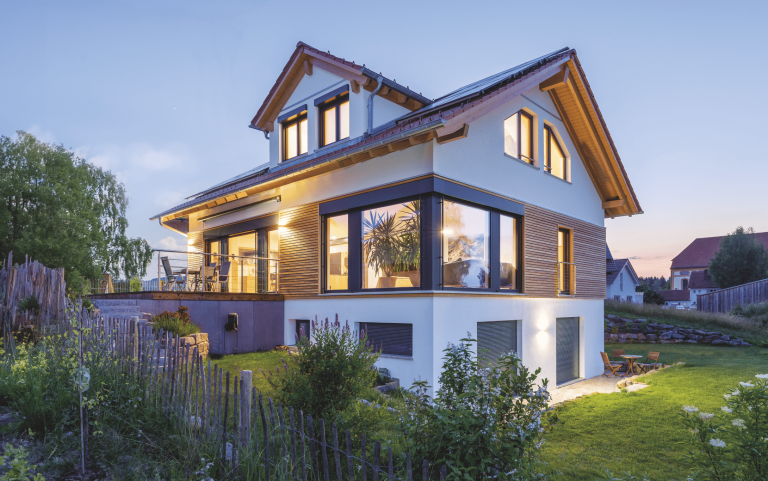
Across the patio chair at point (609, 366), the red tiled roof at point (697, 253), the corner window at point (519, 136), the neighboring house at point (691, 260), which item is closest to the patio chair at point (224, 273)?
the corner window at point (519, 136)

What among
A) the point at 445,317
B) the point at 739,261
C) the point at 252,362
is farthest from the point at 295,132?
the point at 739,261

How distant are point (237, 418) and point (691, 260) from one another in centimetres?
7118

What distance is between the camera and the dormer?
11508 mm

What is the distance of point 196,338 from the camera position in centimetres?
957

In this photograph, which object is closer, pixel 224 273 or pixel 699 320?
pixel 224 273

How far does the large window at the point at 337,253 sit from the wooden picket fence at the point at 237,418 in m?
5.25

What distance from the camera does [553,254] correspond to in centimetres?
1248

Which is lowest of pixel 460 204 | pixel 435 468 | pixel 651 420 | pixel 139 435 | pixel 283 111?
pixel 651 420

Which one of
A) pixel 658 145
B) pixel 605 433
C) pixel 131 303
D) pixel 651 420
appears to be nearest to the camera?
pixel 605 433

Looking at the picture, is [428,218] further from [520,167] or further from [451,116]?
[520,167]

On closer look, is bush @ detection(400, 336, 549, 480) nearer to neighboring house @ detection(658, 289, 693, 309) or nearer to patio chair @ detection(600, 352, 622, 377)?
patio chair @ detection(600, 352, 622, 377)

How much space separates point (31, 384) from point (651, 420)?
376 inches

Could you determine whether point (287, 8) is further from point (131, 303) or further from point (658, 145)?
point (658, 145)

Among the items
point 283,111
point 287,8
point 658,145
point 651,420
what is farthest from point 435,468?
point 658,145
